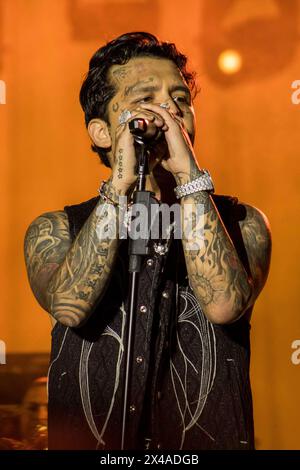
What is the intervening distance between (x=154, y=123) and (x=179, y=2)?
234 cm

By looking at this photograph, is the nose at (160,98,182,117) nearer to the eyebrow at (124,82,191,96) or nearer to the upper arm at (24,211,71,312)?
the eyebrow at (124,82,191,96)

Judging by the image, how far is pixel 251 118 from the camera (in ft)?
12.5

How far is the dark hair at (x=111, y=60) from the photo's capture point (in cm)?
208

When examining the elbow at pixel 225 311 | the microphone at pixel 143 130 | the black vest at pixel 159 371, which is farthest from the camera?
the black vest at pixel 159 371

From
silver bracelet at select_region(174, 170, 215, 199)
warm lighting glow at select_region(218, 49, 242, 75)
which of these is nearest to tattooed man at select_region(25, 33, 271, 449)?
silver bracelet at select_region(174, 170, 215, 199)

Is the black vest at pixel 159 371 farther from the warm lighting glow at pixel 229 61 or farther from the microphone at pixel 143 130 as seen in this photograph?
the warm lighting glow at pixel 229 61

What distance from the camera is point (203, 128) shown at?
12.7 ft

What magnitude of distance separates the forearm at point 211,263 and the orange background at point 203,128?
2032mm

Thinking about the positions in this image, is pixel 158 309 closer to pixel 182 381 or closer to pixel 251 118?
pixel 182 381

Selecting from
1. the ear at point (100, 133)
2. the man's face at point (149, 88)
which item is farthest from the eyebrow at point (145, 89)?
the ear at point (100, 133)

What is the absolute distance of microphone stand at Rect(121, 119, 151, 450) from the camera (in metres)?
1.42

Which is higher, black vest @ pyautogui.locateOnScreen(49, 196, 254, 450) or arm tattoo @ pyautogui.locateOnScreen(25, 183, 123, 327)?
arm tattoo @ pyautogui.locateOnScreen(25, 183, 123, 327)

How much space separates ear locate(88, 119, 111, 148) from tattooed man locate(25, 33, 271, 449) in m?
0.05
